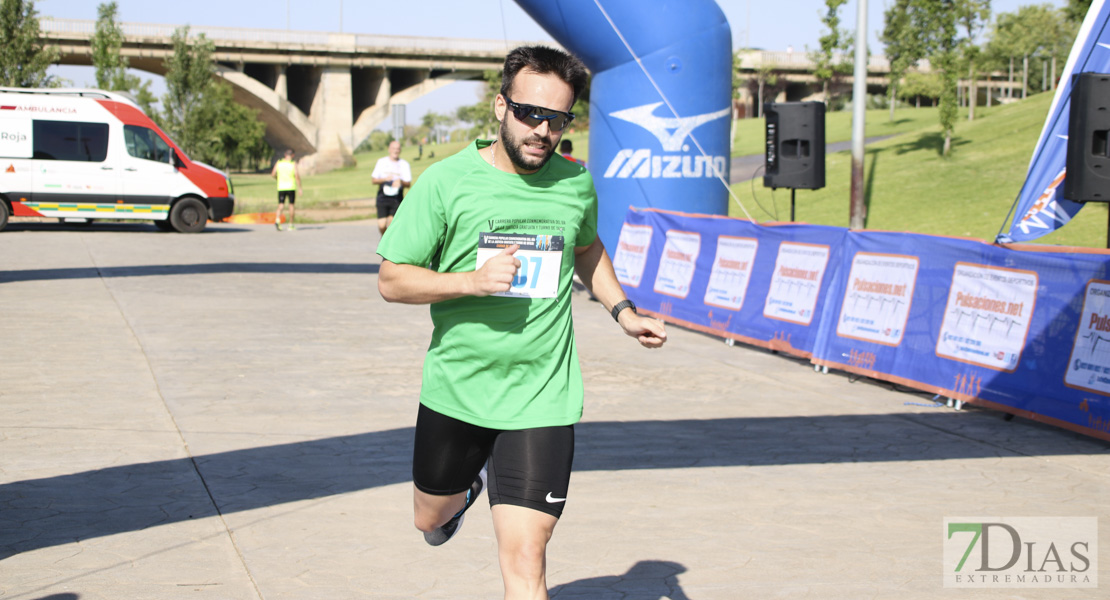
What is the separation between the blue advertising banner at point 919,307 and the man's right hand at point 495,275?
5.38 meters

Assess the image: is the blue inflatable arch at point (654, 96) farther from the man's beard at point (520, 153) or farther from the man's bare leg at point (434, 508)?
the man's bare leg at point (434, 508)

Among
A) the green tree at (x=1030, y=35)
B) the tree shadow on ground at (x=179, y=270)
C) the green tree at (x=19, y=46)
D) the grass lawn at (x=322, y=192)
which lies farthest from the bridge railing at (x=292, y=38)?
the tree shadow on ground at (x=179, y=270)

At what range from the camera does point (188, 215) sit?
73.2 ft

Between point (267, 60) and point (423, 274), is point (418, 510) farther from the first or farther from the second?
point (267, 60)

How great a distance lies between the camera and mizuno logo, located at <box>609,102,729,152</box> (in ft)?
41.0

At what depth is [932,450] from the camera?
6.53m

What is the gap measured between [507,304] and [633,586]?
1522 mm

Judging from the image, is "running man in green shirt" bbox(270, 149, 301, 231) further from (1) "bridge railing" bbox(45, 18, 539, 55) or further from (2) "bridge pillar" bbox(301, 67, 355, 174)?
(2) "bridge pillar" bbox(301, 67, 355, 174)

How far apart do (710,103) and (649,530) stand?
8.67 metres

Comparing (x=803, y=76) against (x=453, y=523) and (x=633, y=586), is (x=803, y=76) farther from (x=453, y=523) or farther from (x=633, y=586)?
(x=453, y=523)

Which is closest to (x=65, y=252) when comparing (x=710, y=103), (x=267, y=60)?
(x=710, y=103)

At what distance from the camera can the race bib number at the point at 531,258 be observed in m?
3.07

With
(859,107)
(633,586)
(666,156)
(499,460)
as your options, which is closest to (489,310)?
(499,460)

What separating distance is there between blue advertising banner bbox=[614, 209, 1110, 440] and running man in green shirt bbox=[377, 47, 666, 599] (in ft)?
16.6
